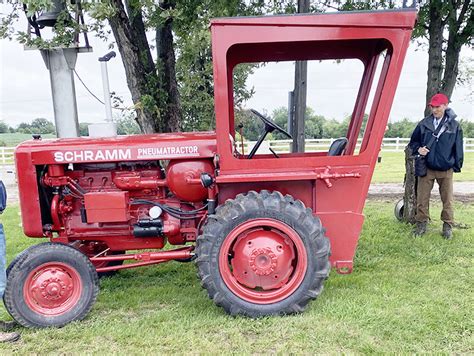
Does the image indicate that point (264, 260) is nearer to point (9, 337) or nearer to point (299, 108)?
point (9, 337)

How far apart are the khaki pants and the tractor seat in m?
2.12

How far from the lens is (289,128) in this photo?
582 centimetres

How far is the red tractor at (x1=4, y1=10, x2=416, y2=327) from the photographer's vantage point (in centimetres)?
366

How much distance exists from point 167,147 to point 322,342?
6.39 feet

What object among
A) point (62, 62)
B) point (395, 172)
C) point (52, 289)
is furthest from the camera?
point (395, 172)

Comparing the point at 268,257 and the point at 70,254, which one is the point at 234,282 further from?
the point at 70,254

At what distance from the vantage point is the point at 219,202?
4.01 meters

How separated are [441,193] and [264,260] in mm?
3353

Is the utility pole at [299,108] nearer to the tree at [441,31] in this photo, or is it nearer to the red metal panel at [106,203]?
the tree at [441,31]

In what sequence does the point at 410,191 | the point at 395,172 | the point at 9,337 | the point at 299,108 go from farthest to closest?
the point at 395,172 < the point at 410,191 < the point at 299,108 < the point at 9,337

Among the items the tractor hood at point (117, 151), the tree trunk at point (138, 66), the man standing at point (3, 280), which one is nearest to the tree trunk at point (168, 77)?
the tree trunk at point (138, 66)

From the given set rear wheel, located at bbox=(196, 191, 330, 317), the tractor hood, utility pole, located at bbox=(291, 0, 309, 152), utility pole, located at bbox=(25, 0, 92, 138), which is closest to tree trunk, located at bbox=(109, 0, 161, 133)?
utility pole, located at bbox=(25, 0, 92, 138)

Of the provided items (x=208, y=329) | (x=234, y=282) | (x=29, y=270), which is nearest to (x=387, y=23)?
(x=234, y=282)

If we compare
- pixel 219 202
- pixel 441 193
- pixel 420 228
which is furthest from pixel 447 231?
pixel 219 202
